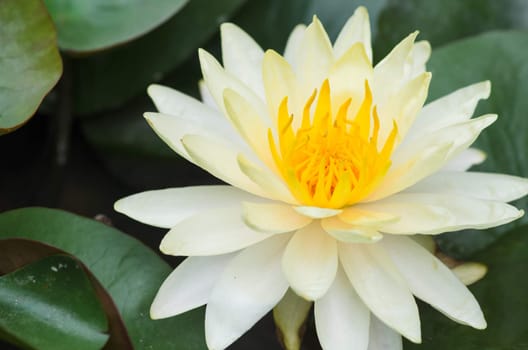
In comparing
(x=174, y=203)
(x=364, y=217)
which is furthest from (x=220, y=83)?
(x=364, y=217)

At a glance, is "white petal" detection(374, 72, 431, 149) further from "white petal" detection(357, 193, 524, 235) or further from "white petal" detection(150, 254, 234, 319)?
"white petal" detection(150, 254, 234, 319)

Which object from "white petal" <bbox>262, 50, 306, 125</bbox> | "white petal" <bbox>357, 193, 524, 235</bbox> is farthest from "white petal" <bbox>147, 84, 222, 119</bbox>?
"white petal" <bbox>357, 193, 524, 235</bbox>

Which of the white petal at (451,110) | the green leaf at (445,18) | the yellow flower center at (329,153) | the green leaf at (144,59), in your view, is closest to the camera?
the yellow flower center at (329,153)

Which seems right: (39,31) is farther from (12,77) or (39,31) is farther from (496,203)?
(496,203)

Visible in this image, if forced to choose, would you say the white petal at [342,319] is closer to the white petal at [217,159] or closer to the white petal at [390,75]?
the white petal at [217,159]

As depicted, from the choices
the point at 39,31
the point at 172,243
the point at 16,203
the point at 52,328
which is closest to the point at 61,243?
the point at 52,328

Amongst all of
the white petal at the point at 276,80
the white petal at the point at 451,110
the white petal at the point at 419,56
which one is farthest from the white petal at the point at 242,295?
the white petal at the point at 419,56
